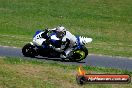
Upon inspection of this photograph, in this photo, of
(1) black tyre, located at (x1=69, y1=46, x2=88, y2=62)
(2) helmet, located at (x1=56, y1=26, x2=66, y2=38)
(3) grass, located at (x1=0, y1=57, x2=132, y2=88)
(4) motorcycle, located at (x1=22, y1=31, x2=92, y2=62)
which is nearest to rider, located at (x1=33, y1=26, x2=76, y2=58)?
(2) helmet, located at (x1=56, y1=26, x2=66, y2=38)

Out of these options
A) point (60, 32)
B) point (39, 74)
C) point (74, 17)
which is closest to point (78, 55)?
point (60, 32)

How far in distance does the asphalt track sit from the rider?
0.58m

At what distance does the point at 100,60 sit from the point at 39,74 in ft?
21.3

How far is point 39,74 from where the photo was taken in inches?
650

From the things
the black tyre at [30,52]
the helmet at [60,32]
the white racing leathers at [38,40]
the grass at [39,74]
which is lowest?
the black tyre at [30,52]

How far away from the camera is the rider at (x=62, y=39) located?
21734mm

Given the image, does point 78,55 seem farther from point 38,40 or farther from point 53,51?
point 38,40

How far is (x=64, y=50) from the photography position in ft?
72.1

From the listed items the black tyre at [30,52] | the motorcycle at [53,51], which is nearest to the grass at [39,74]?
the black tyre at [30,52]

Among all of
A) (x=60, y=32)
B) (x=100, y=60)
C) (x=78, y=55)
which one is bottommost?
(x=100, y=60)

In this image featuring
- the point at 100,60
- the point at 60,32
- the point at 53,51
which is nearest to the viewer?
the point at 60,32

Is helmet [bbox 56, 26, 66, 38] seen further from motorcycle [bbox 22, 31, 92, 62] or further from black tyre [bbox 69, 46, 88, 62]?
black tyre [bbox 69, 46, 88, 62]

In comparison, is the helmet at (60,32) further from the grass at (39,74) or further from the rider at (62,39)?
the grass at (39,74)

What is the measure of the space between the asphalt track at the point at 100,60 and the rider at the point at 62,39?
0.58 metres
